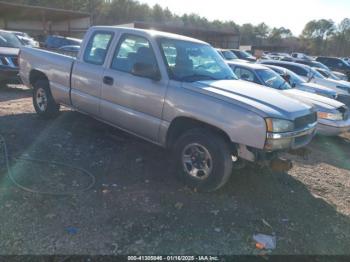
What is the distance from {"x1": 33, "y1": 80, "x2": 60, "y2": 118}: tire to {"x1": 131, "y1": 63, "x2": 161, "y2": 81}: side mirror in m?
2.76

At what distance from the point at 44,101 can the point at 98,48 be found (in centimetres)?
199

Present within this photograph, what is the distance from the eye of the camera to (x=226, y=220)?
145 inches

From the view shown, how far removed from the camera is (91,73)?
5.25 metres

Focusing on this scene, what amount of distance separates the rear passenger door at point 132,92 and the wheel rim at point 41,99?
199 cm

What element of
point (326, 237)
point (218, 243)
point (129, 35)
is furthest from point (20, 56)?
point (326, 237)

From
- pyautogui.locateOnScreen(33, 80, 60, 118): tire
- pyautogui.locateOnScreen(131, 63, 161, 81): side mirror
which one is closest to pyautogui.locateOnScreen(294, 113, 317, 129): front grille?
pyautogui.locateOnScreen(131, 63, 161, 81): side mirror

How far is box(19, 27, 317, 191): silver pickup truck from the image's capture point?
3.75m

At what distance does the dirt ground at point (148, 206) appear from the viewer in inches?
124

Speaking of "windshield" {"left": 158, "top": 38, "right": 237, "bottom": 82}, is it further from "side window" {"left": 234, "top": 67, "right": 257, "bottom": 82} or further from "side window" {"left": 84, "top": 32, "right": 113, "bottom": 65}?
"side window" {"left": 234, "top": 67, "right": 257, "bottom": 82}

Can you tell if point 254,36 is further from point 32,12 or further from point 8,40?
point 8,40

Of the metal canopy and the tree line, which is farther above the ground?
the tree line

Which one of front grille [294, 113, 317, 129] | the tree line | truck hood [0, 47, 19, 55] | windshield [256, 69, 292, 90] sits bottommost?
front grille [294, 113, 317, 129]

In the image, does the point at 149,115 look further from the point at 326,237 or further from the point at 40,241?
the point at 326,237

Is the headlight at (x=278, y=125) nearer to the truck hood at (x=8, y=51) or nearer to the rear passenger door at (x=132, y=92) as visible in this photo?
the rear passenger door at (x=132, y=92)
